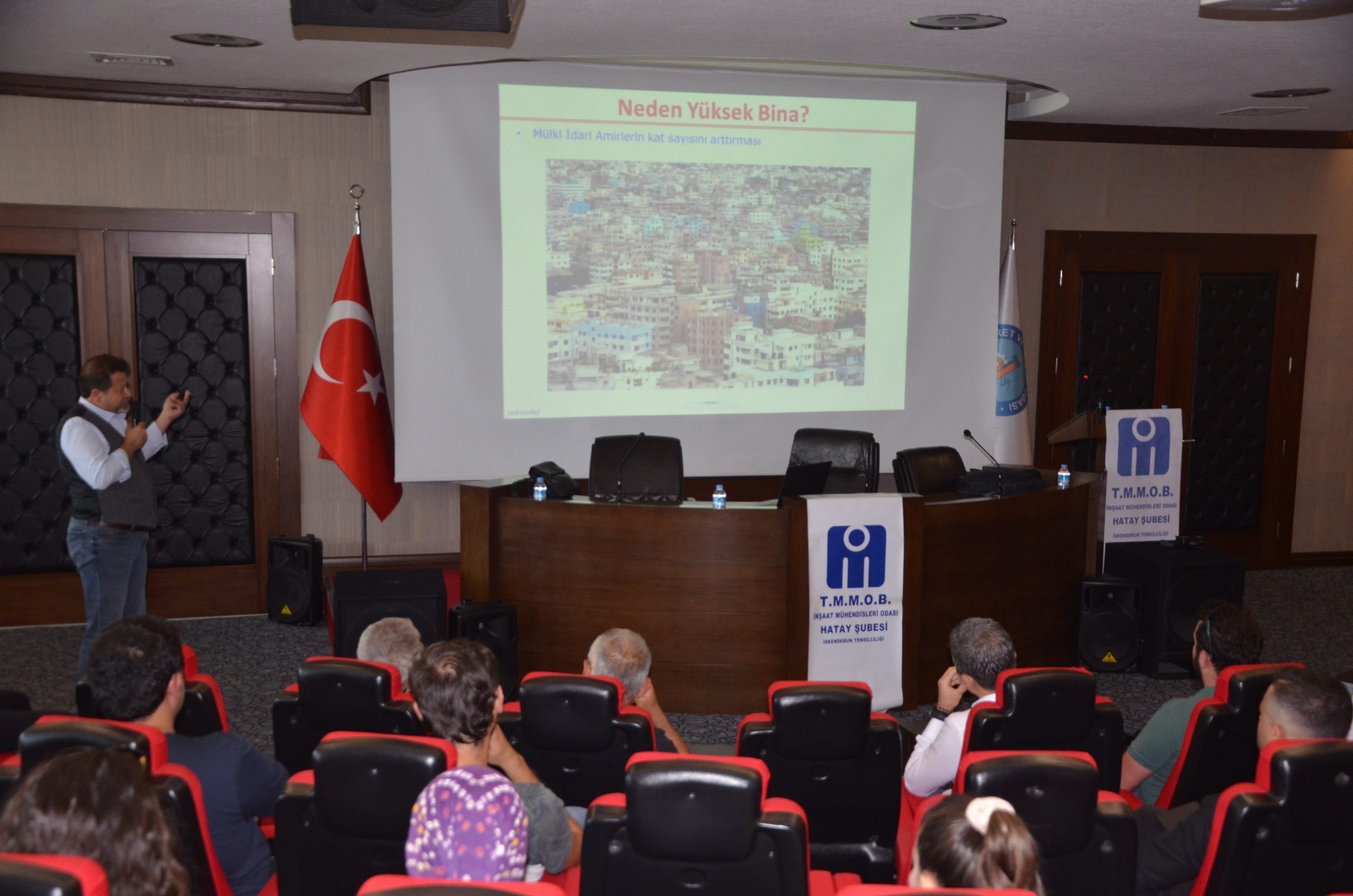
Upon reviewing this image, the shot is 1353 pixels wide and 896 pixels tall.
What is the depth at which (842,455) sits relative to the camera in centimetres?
577

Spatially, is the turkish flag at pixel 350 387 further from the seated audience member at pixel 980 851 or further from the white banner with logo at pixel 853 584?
the seated audience member at pixel 980 851

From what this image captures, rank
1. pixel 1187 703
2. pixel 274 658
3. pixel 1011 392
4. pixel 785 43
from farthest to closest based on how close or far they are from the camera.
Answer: pixel 1011 392
pixel 274 658
pixel 785 43
pixel 1187 703

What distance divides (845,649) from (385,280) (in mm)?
3632

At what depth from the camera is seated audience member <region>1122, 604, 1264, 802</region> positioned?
2988 mm

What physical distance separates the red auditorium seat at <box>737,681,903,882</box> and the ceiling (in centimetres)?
295

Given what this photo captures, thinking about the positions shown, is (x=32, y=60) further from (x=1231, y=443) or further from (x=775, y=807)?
(x=1231, y=443)

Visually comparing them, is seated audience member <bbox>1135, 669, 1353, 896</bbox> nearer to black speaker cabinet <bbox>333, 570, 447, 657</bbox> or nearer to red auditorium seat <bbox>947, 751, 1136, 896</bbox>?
red auditorium seat <bbox>947, 751, 1136, 896</bbox>

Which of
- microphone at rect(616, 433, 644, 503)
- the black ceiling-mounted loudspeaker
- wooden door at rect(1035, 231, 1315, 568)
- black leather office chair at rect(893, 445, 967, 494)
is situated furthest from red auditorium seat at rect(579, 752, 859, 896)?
wooden door at rect(1035, 231, 1315, 568)

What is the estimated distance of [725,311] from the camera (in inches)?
261

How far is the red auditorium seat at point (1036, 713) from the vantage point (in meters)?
2.65

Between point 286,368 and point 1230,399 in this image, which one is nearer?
point 286,368

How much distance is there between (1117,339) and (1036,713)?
18.8 ft

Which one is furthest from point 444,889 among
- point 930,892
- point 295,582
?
point 295,582

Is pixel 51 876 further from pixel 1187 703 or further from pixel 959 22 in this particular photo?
pixel 959 22
